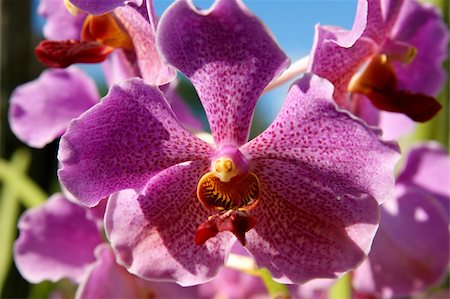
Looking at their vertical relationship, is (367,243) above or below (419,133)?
above

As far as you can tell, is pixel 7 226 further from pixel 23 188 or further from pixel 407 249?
pixel 407 249

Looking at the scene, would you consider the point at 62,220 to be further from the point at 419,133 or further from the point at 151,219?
the point at 419,133

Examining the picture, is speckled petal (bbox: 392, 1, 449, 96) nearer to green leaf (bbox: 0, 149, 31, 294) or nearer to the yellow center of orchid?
the yellow center of orchid

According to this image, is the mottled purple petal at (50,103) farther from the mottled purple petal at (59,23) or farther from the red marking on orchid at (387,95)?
the red marking on orchid at (387,95)

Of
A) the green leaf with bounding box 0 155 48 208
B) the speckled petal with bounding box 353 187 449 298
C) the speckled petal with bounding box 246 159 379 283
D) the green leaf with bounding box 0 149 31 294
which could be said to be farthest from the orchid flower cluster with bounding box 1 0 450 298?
the green leaf with bounding box 0 149 31 294

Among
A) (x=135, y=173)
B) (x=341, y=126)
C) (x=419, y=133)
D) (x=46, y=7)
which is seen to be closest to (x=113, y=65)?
(x=46, y=7)

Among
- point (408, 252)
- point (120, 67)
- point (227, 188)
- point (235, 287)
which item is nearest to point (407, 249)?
point (408, 252)
